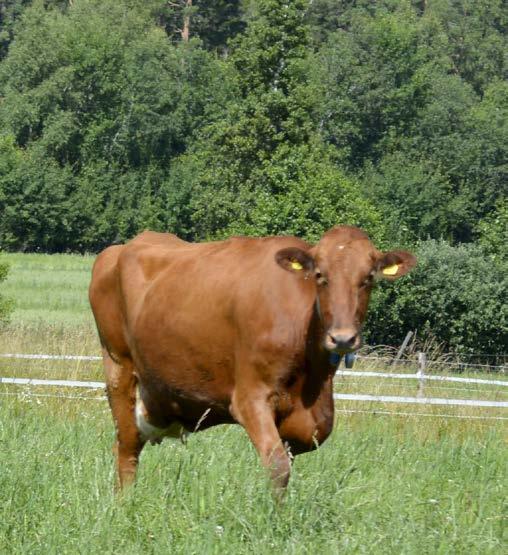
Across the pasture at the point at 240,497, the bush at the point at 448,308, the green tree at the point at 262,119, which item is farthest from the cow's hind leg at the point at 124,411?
the green tree at the point at 262,119

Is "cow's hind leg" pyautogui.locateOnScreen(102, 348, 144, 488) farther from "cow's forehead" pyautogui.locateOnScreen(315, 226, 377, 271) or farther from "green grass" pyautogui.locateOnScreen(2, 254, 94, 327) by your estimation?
"green grass" pyautogui.locateOnScreen(2, 254, 94, 327)

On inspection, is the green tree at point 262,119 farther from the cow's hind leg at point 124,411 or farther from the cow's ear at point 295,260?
the cow's ear at point 295,260

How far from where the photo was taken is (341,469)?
23.6 ft

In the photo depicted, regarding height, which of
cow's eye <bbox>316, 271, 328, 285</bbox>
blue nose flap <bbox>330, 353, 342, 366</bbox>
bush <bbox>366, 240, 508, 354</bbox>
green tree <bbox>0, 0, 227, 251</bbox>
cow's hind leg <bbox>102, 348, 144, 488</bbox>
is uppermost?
cow's eye <bbox>316, 271, 328, 285</bbox>

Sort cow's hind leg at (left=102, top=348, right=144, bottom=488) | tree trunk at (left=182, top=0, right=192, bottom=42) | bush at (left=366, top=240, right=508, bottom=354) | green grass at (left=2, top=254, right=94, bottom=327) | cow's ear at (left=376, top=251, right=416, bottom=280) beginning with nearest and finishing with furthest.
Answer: cow's ear at (left=376, top=251, right=416, bottom=280)
cow's hind leg at (left=102, top=348, right=144, bottom=488)
bush at (left=366, top=240, right=508, bottom=354)
green grass at (left=2, top=254, right=94, bottom=327)
tree trunk at (left=182, top=0, right=192, bottom=42)

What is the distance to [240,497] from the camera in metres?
5.82

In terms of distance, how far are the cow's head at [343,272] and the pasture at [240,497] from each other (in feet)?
2.35

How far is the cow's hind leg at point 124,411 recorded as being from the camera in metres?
7.97

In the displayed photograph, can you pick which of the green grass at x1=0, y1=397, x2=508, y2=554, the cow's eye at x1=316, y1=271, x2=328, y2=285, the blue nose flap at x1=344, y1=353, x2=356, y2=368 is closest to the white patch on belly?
the green grass at x1=0, y1=397, x2=508, y2=554

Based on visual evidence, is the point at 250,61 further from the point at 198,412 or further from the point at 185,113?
the point at 198,412

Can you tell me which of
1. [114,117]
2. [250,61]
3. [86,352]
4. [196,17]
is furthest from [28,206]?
[86,352]

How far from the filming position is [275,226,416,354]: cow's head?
263 inches

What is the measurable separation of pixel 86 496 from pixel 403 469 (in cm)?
190

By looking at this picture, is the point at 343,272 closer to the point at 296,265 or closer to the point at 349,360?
the point at 296,265
